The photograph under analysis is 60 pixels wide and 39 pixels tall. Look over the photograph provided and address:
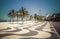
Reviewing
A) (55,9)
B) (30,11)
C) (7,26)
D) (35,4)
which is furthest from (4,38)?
(55,9)

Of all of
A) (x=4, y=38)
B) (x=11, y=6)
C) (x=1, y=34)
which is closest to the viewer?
(x=4, y=38)

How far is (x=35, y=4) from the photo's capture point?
3.79 metres

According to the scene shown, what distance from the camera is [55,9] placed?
365cm

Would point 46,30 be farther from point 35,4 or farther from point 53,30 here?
point 35,4

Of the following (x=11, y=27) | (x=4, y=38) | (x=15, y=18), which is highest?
(x=15, y=18)

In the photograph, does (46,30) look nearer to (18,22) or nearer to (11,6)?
(18,22)

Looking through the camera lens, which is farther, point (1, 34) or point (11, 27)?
point (11, 27)

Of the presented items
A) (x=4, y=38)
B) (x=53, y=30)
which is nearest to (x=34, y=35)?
(x=53, y=30)

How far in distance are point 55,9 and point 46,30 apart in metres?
0.69

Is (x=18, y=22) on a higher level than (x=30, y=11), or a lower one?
lower

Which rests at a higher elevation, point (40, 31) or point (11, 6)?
point (11, 6)

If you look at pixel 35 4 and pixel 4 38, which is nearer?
pixel 4 38

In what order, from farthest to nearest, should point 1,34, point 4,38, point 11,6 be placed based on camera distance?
point 11,6
point 1,34
point 4,38

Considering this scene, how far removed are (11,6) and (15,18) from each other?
1.32 ft
